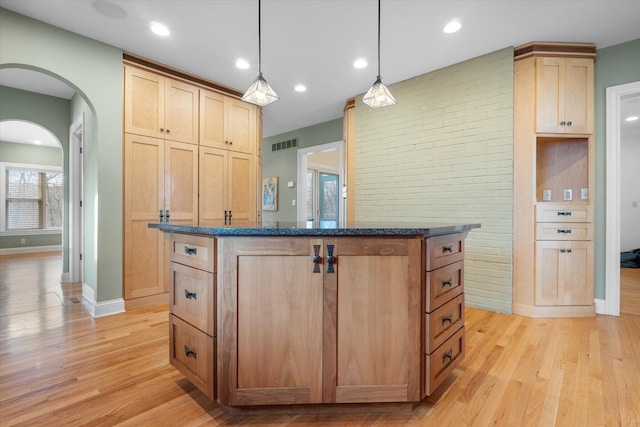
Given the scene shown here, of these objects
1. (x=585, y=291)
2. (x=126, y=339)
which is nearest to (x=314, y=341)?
(x=126, y=339)

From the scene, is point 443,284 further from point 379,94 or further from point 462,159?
point 462,159

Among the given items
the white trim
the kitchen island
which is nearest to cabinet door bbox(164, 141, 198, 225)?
the kitchen island

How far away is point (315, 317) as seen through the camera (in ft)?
4.63

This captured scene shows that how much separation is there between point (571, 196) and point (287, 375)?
11.0ft

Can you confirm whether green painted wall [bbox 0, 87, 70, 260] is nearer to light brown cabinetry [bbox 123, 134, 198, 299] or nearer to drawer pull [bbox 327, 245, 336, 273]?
light brown cabinetry [bbox 123, 134, 198, 299]

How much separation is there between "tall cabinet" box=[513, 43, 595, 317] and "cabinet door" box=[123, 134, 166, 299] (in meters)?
3.75

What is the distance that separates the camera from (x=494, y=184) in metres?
3.06

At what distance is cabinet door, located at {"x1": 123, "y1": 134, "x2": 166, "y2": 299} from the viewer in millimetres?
3096

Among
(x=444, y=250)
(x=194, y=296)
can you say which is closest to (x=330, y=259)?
(x=444, y=250)

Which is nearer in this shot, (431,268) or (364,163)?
(431,268)

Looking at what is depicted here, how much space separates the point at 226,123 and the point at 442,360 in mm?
3553

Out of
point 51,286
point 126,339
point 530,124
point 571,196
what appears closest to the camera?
point 126,339

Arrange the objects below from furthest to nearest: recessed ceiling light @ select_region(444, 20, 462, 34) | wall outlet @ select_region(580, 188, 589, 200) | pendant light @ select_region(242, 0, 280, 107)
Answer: wall outlet @ select_region(580, 188, 589, 200) < recessed ceiling light @ select_region(444, 20, 462, 34) < pendant light @ select_region(242, 0, 280, 107)

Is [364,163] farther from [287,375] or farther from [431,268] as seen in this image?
[287,375]
